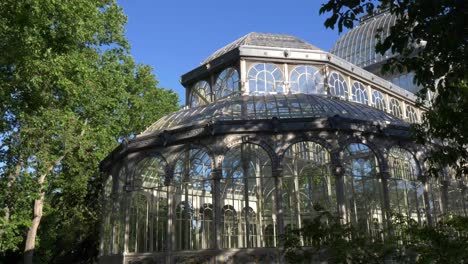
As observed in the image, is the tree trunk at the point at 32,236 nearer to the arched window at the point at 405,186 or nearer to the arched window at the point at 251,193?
the arched window at the point at 251,193

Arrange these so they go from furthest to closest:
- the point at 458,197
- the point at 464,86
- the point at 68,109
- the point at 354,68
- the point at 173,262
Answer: the point at 354,68 < the point at 68,109 < the point at 458,197 < the point at 173,262 < the point at 464,86

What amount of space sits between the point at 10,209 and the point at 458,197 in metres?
20.3

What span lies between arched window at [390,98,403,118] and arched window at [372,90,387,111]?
2.85ft

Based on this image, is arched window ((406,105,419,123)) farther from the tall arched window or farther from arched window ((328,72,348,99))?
the tall arched window

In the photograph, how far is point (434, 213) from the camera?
17250 millimetres

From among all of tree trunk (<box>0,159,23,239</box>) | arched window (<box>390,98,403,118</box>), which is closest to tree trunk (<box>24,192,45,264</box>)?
tree trunk (<box>0,159,23,239</box>)

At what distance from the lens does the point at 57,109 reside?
20.6m

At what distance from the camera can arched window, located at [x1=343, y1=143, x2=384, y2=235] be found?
52.4 ft

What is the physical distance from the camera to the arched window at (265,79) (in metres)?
23.2

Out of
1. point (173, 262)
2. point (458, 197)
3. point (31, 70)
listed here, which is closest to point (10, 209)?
point (31, 70)

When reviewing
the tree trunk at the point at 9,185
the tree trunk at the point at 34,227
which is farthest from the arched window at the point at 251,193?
the tree trunk at the point at 9,185

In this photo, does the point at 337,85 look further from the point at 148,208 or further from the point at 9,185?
the point at 9,185

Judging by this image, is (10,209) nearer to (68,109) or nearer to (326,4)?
(68,109)

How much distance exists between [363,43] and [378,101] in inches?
620
